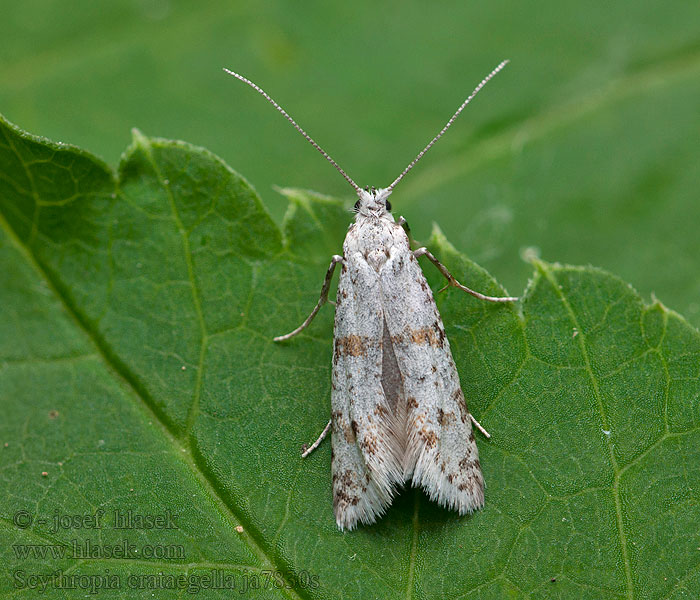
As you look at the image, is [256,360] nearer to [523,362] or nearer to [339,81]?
[523,362]

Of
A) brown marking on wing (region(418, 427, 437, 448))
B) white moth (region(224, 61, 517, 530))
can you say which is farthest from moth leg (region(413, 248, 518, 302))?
brown marking on wing (region(418, 427, 437, 448))

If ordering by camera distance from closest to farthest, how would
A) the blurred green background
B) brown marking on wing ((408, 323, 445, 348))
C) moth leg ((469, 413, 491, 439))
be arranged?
moth leg ((469, 413, 491, 439)) → brown marking on wing ((408, 323, 445, 348)) → the blurred green background

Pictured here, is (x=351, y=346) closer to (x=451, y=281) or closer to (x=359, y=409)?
(x=359, y=409)

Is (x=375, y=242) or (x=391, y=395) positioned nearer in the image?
(x=391, y=395)

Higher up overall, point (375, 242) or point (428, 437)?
point (375, 242)

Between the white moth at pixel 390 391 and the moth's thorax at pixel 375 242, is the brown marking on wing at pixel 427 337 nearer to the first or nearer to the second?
the white moth at pixel 390 391

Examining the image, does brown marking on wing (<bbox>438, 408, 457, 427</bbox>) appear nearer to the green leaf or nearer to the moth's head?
the green leaf

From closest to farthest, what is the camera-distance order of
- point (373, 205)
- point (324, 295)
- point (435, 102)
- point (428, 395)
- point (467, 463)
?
point (467, 463)
point (428, 395)
point (324, 295)
point (373, 205)
point (435, 102)

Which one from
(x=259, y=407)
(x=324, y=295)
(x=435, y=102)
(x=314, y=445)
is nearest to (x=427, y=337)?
(x=324, y=295)
